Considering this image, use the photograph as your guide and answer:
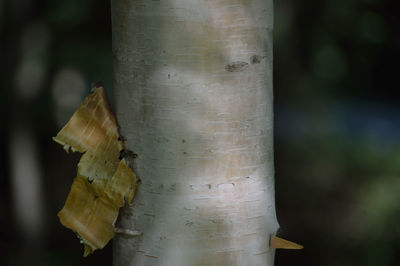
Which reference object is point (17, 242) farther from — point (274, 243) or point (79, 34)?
point (274, 243)

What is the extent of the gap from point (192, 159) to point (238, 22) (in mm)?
255

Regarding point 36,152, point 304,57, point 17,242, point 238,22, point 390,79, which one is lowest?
point 17,242

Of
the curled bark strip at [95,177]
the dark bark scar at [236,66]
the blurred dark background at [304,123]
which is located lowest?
the blurred dark background at [304,123]

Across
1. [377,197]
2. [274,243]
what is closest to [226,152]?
[274,243]

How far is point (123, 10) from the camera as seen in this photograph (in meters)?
0.87

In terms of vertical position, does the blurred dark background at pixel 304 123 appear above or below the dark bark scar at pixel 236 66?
below

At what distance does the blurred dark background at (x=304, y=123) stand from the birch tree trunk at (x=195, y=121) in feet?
7.00

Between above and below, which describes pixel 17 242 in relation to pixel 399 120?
below

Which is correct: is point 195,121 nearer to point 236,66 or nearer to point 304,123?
point 236,66

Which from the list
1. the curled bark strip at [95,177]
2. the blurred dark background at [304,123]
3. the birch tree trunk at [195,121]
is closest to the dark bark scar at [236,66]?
the birch tree trunk at [195,121]

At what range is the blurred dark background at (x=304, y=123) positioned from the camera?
3.15 metres

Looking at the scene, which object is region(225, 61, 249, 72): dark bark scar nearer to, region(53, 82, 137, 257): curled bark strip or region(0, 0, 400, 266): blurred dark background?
region(53, 82, 137, 257): curled bark strip

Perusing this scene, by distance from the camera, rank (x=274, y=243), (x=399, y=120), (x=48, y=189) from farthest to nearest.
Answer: (x=48, y=189) < (x=399, y=120) < (x=274, y=243)

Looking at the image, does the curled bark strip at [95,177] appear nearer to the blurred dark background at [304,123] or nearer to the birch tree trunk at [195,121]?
the birch tree trunk at [195,121]
